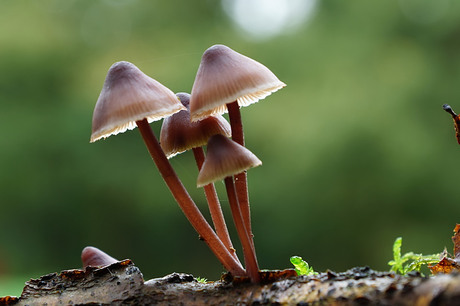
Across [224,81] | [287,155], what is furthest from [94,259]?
[287,155]

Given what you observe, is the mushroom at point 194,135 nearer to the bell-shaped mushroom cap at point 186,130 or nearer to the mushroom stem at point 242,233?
the bell-shaped mushroom cap at point 186,130

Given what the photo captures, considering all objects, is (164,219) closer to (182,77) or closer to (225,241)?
(182,77)

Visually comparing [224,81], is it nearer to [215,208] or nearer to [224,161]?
[224,161]

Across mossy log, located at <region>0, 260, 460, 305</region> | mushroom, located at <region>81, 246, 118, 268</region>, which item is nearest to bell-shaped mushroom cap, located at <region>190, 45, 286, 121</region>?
mossy log, located at <region>0, 260, 460, 305</region>

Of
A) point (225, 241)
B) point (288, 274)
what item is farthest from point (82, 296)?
point (288, 274)

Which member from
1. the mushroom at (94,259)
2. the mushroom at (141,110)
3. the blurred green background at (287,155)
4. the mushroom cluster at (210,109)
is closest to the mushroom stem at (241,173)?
the mushroom cluster at (210,109)

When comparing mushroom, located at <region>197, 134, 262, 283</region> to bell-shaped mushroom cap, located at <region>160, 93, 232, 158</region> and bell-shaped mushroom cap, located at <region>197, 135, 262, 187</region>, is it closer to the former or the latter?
bell-shaped mushroom cap, located at <region>197, 135, 262, 187</region>
